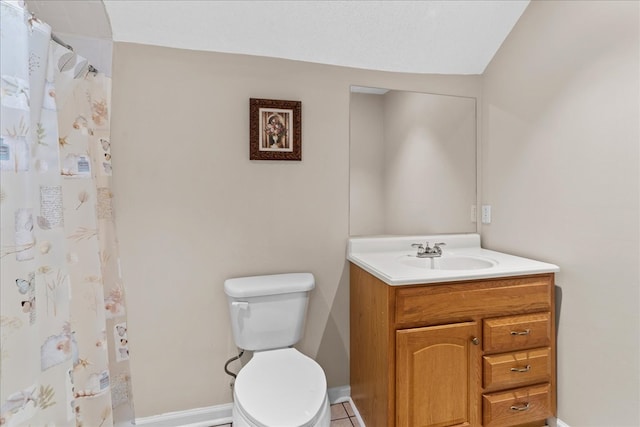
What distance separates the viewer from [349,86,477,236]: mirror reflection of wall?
1.92 meters

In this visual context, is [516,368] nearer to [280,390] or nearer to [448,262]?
[448,262]

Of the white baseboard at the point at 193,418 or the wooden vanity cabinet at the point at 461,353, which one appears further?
the white baseboard at the point at 193,418

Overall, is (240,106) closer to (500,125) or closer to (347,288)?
(347,288)

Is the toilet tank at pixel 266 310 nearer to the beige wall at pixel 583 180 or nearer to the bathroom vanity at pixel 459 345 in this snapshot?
the bathroom vanity at pixel 459 345

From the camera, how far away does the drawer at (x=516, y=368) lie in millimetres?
1481

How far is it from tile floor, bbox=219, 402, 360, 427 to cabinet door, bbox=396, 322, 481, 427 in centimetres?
45

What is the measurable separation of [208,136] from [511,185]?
5.57 ft

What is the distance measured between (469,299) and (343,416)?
97cm

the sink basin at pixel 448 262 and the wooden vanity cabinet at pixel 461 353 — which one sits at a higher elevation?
the sink basin at pixel 448 262

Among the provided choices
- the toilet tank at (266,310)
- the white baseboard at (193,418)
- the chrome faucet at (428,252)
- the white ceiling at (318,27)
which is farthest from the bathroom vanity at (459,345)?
the white ceiling at (318,27)

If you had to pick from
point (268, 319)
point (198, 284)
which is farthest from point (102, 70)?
point (268, 319)

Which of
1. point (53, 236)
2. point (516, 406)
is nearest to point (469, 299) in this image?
point (516, 406)

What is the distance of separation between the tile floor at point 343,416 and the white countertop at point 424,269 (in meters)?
0.84

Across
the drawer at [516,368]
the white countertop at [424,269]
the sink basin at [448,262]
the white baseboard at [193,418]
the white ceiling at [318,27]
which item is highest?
the white ceiling at [318,27]
